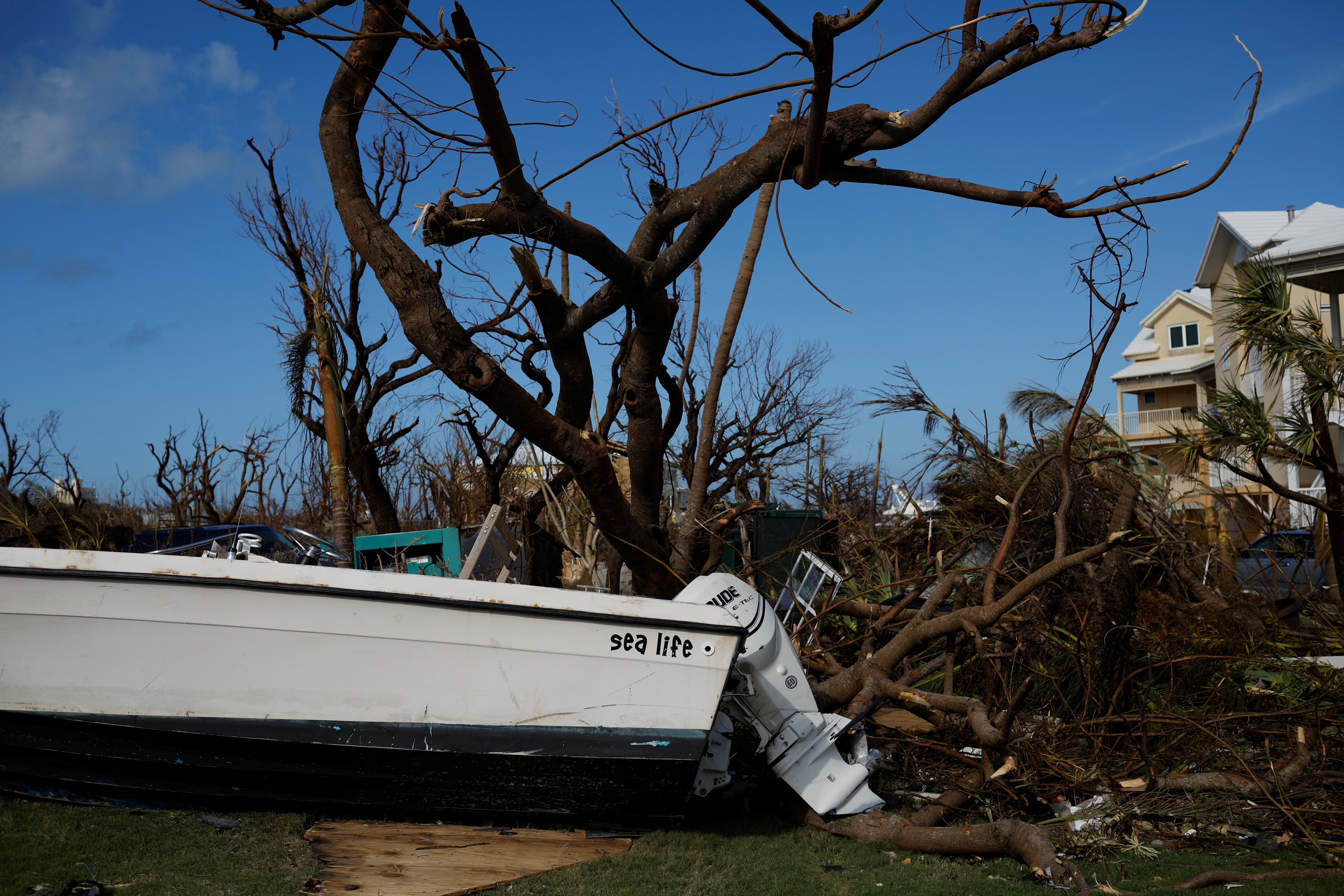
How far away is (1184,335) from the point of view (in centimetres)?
3192

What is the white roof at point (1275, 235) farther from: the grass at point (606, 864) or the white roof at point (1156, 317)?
the grass at point (606, 864)

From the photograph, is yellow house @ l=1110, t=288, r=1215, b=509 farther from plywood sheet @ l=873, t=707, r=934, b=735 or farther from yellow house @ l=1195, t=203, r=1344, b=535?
plywood sheet @ l=873, t=707, r=934, b=735

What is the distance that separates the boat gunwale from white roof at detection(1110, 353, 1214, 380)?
31.0 meters

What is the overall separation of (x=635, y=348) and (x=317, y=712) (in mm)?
2667

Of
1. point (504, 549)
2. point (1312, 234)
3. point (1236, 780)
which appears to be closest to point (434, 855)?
point (504, 549)

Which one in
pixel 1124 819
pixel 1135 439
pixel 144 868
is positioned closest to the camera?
pixel 144 868

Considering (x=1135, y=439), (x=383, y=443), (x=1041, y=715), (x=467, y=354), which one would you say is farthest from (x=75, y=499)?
(x=1135, y=439)

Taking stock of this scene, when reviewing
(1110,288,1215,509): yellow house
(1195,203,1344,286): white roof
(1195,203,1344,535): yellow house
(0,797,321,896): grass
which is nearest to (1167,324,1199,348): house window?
(1110,288,1215,509): yellow house

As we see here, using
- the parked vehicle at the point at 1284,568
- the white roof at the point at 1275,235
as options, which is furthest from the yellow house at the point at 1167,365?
the parked vehicle at the point at 1284,568

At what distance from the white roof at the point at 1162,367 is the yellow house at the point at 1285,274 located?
5435mm

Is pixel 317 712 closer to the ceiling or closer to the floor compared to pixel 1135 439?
closer to the floor

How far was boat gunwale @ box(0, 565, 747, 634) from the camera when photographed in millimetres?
4062

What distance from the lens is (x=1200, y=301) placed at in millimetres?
30844

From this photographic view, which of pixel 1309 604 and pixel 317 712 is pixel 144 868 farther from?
pixel 1309 604
